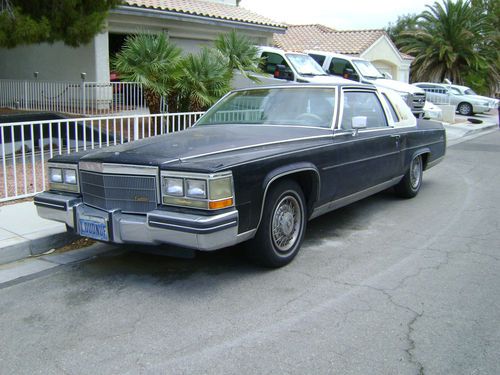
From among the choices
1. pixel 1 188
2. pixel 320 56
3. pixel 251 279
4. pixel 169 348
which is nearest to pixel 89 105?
pixel 1 188

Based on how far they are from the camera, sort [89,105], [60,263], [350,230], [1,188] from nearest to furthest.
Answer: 1. [60,263]
2. [350,230]
3. [1,188]
4. [89,105]

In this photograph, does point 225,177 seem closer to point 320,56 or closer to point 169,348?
point 169,348

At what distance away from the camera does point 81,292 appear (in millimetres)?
4469

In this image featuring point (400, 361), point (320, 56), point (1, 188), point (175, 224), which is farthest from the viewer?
point (320, 56)

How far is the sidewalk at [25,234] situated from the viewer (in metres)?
5.28

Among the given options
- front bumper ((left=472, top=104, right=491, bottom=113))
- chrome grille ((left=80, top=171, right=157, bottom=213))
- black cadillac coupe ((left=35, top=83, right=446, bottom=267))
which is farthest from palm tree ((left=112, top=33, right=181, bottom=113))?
front bumper ((left=472, top=104, right=491, bottom=113))

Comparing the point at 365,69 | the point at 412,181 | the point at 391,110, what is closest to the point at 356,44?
the point at 365,69

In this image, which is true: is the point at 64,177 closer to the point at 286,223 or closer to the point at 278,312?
the point at 286,223

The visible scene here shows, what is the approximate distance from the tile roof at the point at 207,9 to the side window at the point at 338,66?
2.62 m

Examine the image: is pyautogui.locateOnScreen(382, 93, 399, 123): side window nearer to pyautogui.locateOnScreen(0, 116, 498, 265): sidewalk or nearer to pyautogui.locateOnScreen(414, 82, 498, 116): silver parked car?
pyautogui.locateOnScreen(0, 116, 498, 265): sidewalk

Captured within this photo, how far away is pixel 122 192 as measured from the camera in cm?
453

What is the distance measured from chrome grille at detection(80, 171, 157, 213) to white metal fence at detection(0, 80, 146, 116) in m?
9.14

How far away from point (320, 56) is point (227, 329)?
57.7ft

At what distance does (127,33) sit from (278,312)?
45.1 feet
